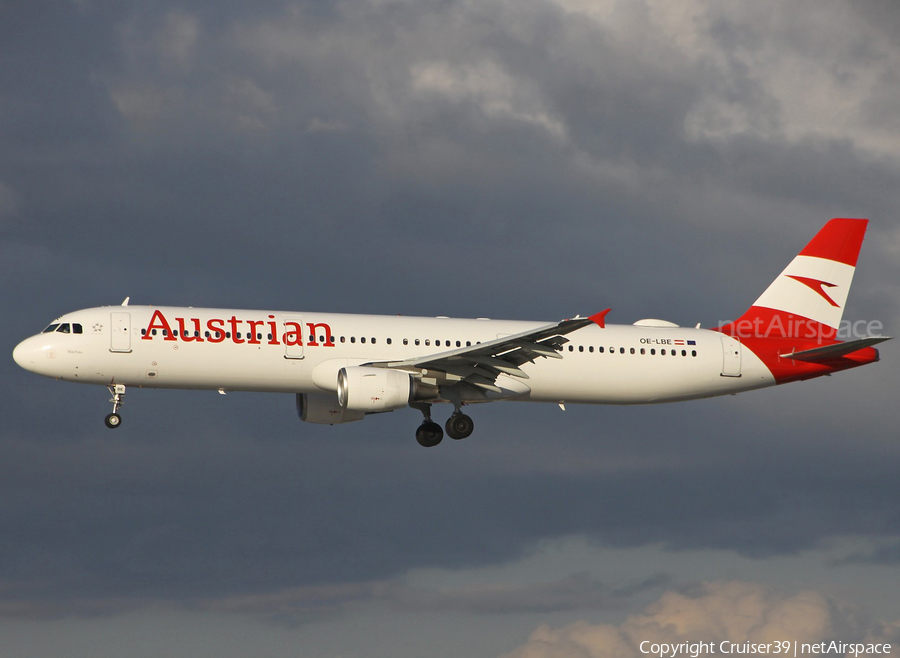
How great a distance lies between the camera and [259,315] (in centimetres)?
4634

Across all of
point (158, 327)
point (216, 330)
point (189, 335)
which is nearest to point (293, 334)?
point (216, 330)

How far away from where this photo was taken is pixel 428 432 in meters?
49.2

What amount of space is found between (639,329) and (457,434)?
30.4 ft

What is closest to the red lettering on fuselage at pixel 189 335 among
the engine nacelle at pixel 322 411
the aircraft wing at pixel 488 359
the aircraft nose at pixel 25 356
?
the aircraft nose at pixel 25 356

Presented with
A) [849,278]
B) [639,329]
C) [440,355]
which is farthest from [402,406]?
[849,278]

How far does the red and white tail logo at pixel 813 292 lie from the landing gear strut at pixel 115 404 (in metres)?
25.6

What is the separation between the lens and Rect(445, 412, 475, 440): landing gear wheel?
47.7 m

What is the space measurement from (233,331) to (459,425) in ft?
32.0

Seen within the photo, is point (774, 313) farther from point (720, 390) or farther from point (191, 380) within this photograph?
point (191, 380)

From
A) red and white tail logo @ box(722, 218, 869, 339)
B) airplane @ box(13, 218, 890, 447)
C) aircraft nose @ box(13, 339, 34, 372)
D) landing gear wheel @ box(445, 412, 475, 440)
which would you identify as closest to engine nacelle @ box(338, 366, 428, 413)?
airplane @ box(13, 218, 890, 447)

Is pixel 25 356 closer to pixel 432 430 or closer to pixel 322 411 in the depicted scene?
pixel 322 411

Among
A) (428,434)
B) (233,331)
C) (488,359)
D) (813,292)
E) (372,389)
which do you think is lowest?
(428,434)

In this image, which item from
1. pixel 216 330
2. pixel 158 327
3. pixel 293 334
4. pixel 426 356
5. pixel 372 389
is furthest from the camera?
pixel 426 356

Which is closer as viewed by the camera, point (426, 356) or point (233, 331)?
point (233, 331)
